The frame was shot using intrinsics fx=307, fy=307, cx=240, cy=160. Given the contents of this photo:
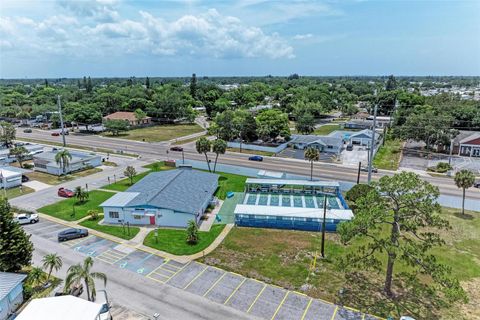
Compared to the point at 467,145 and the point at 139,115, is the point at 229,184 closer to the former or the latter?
the point at 467,145

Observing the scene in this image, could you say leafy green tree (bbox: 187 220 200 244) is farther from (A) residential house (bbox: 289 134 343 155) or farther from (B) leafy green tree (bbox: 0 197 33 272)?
(A) residential house (bbox: 289 134 343 155)

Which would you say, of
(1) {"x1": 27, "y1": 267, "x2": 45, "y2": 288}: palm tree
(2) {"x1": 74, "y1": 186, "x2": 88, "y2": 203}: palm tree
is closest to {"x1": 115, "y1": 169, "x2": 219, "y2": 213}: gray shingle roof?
(2) {"x1": 74, "y1": 186, "x2": 88, "y2": 203}: palm tree

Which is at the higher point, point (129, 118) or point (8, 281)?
point (129, 118)

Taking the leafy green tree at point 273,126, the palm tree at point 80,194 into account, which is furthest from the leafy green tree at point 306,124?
the palm tree at point 80,194

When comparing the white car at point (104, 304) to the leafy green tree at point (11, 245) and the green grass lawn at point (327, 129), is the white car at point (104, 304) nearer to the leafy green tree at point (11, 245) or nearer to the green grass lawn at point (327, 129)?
the leafy green tree at point (11, 245)

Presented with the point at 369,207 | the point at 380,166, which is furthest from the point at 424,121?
the point at 369,207

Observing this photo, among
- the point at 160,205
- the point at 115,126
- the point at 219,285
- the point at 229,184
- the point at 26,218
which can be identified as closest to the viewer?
the point at 219,285

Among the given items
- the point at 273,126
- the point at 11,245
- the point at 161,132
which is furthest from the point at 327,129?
the point at 11,245
